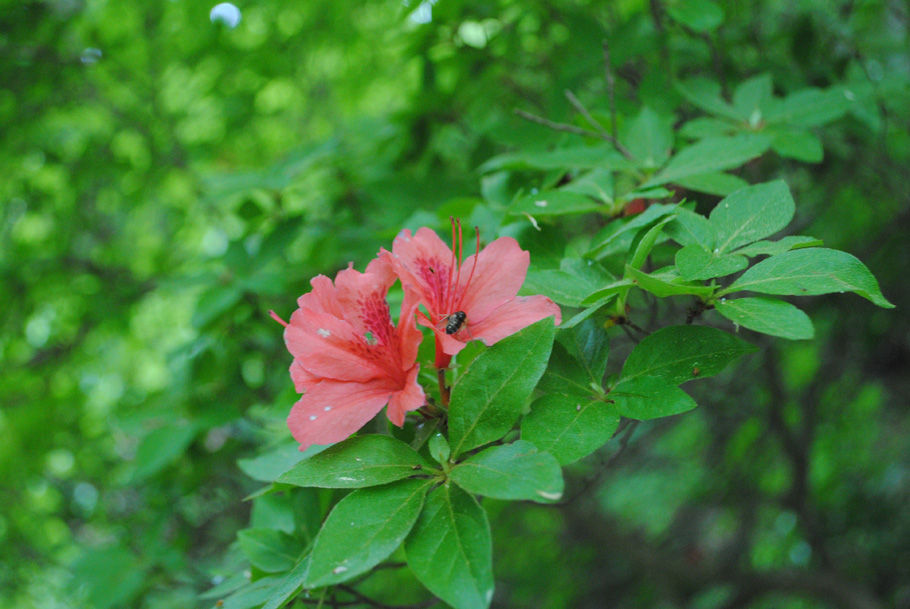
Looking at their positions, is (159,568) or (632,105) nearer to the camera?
(632,105)

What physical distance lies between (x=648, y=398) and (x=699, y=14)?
0.85 metres

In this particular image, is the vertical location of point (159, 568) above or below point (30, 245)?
below

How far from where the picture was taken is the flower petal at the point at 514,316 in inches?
25.6

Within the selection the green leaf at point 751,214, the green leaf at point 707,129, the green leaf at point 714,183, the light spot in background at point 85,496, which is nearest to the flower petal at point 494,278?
the green leaf at point 751,214

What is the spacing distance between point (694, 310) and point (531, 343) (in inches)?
7.1

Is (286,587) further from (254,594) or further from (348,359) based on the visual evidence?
(348,359)

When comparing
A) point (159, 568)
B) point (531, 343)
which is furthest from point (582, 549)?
point (531, 343)

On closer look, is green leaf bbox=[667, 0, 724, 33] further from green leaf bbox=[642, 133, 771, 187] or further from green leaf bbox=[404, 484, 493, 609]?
green leaf bbox=[404, 484, 493, 609]

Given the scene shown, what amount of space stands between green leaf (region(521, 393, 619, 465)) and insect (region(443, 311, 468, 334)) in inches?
4.1

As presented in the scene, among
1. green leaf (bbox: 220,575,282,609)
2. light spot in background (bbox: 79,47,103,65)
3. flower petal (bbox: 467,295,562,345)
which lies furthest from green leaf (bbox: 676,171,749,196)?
light spot in background (bbox: 79,47,103,65)

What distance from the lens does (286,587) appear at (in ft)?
2.14

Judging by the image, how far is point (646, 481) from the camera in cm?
326

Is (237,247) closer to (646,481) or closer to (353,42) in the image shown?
(353,42)

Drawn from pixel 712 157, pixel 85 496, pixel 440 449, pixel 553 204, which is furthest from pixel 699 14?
pixel 85 496
